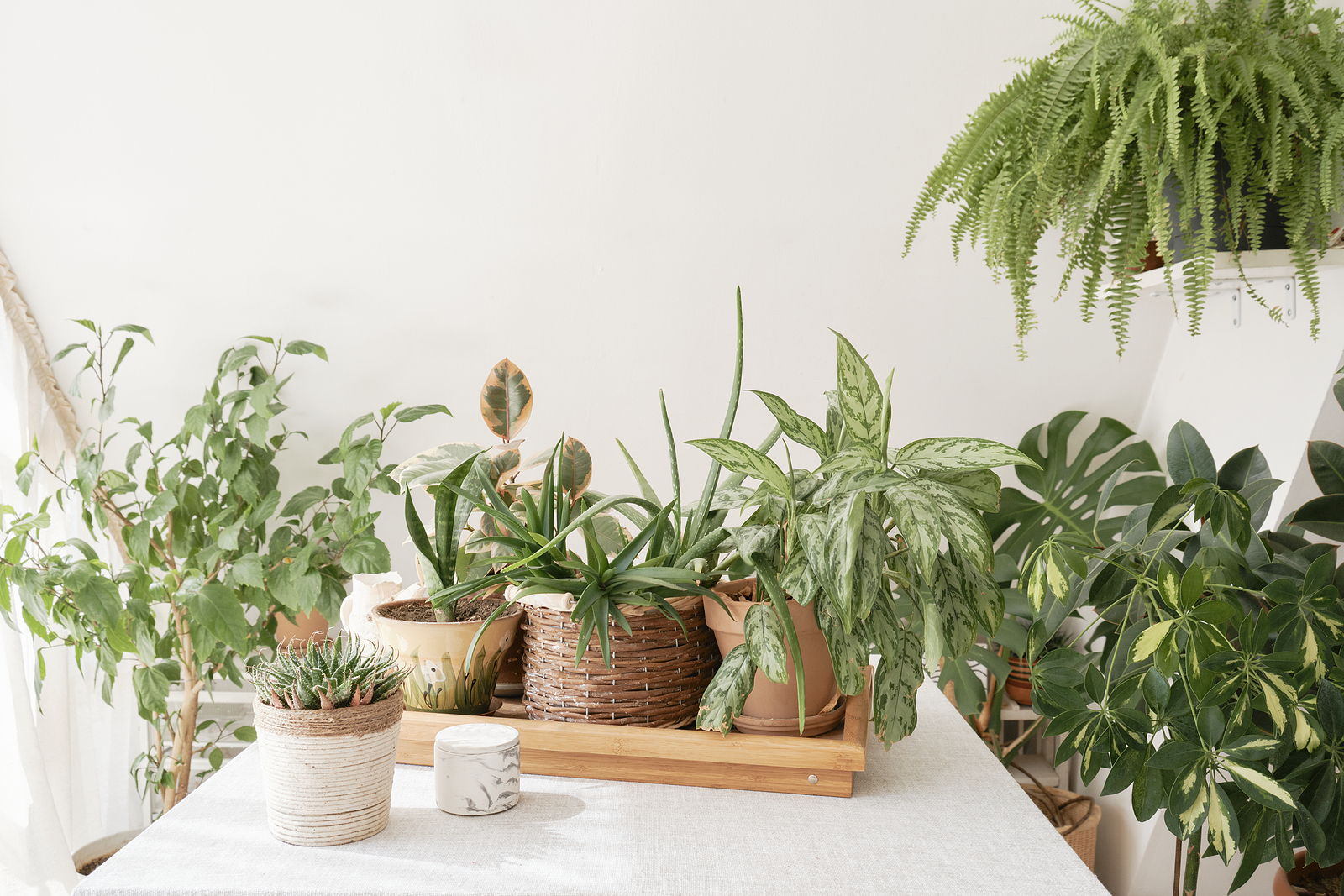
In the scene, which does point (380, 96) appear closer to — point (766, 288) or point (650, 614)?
point (766, 288)

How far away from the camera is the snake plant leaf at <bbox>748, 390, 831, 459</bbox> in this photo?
3.03ft

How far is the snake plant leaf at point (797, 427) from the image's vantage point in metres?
0.92

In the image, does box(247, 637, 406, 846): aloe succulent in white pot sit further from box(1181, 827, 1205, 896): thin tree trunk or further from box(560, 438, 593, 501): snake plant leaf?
box(1181, 827, 1205, 896): thin tree trunk

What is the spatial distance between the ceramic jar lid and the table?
0.23 ft

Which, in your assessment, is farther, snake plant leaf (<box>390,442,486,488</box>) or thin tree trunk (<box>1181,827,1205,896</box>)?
thin tree trunk (<box>1181,827,1205,896</box>)

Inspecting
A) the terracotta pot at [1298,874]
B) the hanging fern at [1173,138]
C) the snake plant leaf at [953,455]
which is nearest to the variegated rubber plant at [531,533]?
the snake plant leaf at [953,455]

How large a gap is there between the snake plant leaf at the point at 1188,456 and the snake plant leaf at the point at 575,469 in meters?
0.86

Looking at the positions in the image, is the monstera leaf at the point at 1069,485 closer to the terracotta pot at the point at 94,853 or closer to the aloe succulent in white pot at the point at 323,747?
the aloe succulent in white pot at the point at 323,747

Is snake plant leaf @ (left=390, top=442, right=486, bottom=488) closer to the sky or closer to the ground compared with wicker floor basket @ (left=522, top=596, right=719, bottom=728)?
closer to the sky

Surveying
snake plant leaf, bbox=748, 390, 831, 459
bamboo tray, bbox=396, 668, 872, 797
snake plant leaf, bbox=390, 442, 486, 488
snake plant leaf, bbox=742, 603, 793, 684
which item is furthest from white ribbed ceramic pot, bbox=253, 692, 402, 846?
snake plant leaf, bbox=748, 390, 831, 459

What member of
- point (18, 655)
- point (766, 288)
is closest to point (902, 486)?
point (766, 288)

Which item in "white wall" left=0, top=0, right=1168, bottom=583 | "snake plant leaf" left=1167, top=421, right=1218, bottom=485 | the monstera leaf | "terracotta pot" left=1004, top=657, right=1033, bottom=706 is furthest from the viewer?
"terracotta pot" left=1004, top=657, right=1033, bottom=706

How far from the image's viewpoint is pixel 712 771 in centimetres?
97

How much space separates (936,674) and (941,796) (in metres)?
1.08
